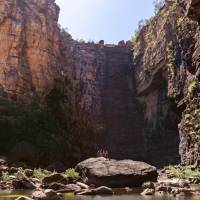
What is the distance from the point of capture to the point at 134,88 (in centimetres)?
8431

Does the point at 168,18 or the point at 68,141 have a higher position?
the point at 168,18

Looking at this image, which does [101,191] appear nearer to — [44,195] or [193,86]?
[44,195]

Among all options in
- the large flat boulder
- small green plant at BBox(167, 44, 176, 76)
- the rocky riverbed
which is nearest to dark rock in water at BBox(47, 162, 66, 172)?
the rocky riverbed

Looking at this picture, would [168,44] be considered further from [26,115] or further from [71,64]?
[26,115]

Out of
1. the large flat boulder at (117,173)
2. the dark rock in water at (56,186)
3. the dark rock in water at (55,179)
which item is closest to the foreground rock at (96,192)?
the dark rock in water at (56,186)

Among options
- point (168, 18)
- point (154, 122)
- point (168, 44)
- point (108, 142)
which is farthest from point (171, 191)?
point (108, 142)

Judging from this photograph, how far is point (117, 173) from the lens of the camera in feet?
77.2

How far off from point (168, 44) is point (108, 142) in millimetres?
25962

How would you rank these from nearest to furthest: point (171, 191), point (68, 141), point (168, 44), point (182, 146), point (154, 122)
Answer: point (171, 191) < point (182, 146) < point (68, 141) < point (168, 44) < point (154, 122)

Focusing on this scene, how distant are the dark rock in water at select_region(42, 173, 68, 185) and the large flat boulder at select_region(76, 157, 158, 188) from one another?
1.39 meters

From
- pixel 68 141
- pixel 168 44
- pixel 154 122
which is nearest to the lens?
pixel 68 141

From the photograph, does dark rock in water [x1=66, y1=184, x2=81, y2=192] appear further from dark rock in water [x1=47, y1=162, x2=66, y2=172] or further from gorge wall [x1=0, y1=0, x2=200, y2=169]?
dark rock in water [x1=47, y1=162, x2=66, y2=172]

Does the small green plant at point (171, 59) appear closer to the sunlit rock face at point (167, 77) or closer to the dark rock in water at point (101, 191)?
the sunlit rock face at point (167, 77)

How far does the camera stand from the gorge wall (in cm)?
4406
